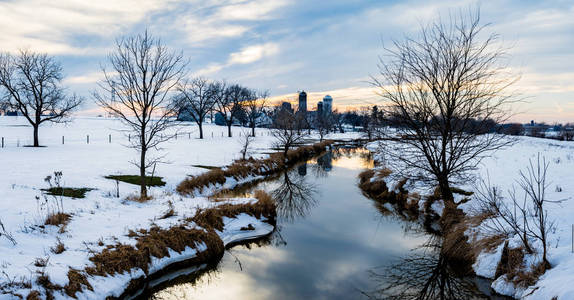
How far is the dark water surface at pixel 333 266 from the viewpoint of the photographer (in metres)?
8.08

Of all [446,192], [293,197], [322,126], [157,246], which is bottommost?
[293,197]

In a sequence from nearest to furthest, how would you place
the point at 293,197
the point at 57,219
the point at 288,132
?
the point at 57,219, the point at 293,197, the point at 288,132

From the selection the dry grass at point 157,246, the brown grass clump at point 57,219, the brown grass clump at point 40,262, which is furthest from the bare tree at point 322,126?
the brown grass clump at point 40,262

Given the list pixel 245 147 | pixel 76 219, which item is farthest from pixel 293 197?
pixel 76 219

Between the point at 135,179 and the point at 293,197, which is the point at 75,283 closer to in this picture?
the point at 135,179

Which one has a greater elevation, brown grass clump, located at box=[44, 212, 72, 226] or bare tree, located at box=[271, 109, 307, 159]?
bare tree, located at box=[271, 109, 307, 159]

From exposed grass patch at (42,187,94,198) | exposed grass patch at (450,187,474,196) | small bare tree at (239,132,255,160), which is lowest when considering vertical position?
exposed grass patch at (450,187,474,196)

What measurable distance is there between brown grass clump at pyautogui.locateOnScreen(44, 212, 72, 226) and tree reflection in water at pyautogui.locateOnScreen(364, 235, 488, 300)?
28.6 feet

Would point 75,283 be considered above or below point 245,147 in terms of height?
below

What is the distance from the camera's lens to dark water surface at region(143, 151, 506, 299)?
318 inches

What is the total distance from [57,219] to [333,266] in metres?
8.16

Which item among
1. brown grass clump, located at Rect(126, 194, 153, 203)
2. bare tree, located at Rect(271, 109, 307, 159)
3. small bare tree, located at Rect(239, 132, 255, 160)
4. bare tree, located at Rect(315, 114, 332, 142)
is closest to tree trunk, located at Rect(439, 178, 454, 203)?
brown grass clump, located at Rect(126, 194, 153, 203)

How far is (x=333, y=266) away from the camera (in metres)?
9.58

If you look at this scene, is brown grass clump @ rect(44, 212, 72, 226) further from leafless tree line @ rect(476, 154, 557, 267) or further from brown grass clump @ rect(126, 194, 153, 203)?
leafless tree line @ rect(476, 154, 557, 267)
